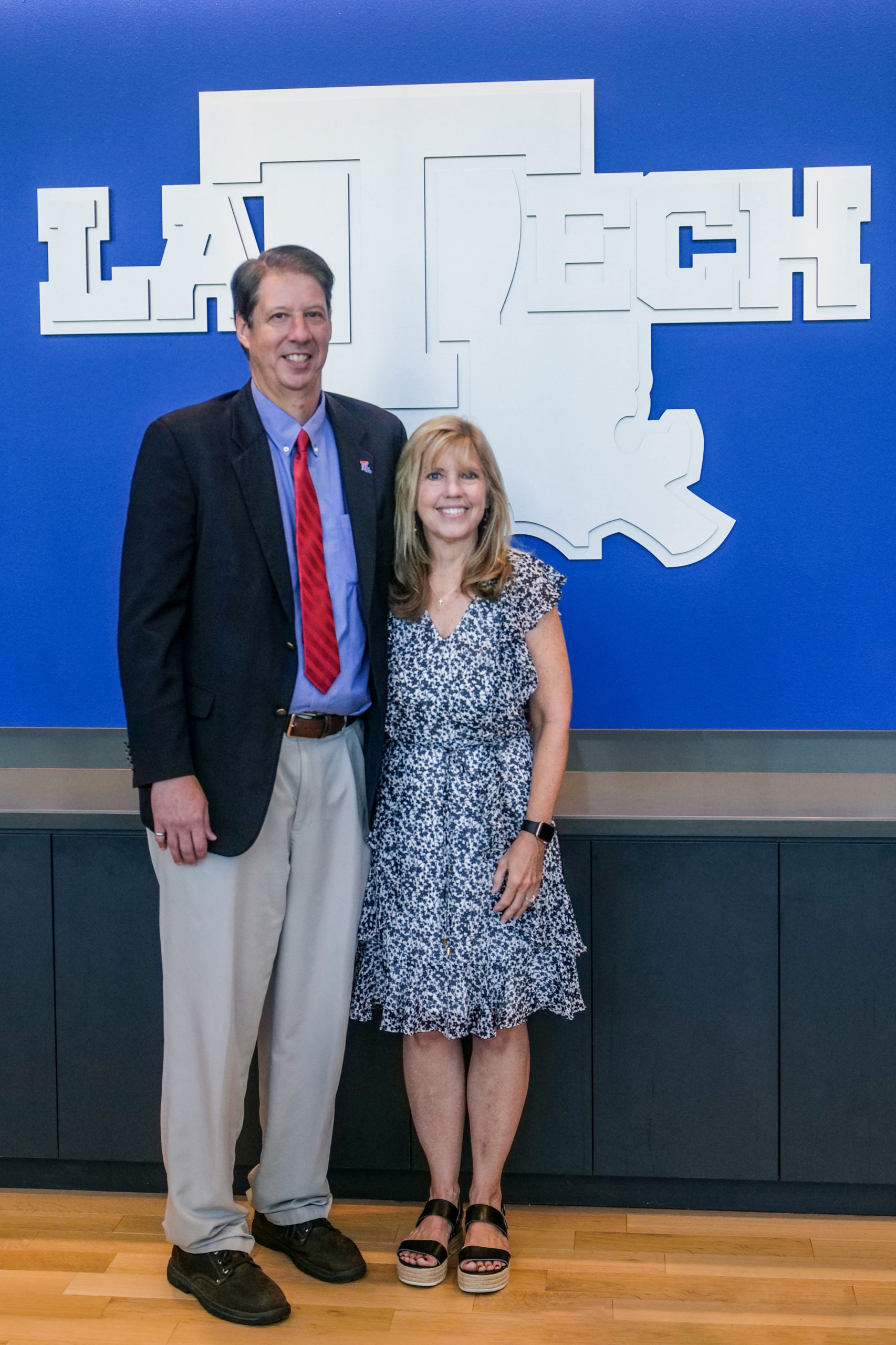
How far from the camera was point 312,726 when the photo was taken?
2293 millimetres

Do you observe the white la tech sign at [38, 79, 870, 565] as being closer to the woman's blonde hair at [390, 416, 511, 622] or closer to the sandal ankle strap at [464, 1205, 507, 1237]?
the woman's blonde hair at [390, 416, 511, 622]

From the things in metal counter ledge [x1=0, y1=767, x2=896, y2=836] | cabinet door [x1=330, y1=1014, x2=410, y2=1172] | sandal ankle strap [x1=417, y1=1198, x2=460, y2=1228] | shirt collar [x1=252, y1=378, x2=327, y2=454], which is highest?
shirt collar [x1=252, y1=378, x2=327, y2=454]

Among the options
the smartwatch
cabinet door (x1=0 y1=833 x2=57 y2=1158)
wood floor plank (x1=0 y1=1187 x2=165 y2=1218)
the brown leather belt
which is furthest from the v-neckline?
wood floor plank (x1=0 y1=1187 x2=165 y2=1218)

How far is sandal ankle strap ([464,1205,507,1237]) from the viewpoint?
7.91ft

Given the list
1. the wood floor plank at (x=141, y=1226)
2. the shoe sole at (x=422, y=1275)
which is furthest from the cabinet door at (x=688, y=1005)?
the wood floor plank at (x=141, y=1226)

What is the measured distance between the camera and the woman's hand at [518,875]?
2.33 m

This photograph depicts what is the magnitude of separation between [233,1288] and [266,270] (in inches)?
72.6

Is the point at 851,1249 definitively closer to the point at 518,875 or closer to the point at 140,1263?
the point at 518,875

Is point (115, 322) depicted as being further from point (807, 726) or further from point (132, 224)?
point (807, 726)

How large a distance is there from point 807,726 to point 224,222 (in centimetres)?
182

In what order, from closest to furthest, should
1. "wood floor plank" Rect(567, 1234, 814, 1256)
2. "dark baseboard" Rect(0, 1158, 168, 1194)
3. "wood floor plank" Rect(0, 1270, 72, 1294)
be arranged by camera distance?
1. "wood floor plank" Rect(0, 1270, 72, 1294)
2. "wood floor plank" Rect(567, 1234, 814, 1256)
3. "dark baseboard" Rect(0, 1158, 168, 1194)

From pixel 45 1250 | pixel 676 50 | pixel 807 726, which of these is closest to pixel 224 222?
pixel 676 50

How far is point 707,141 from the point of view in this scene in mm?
2893

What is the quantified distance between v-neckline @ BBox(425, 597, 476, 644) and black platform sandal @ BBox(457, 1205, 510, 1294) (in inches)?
43.2
